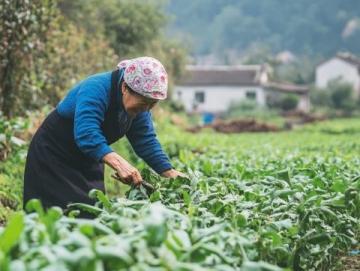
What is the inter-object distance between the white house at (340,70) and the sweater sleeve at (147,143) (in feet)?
206

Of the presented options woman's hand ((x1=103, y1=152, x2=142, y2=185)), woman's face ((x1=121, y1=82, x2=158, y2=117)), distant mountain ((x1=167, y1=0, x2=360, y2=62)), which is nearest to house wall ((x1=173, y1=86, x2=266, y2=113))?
distant mountain ((x1=167, y1=0, x2=360, y2=62))

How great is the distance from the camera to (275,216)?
4055 mm

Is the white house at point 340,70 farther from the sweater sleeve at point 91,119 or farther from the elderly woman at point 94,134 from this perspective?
the sweater sleeve at point 91,119

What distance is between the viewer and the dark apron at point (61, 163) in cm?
496

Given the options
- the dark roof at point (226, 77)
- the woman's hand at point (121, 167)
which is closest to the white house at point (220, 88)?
the dark roof at point (226, 77)

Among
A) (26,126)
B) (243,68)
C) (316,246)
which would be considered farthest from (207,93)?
(316,246)

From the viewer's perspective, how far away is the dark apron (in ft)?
16.3

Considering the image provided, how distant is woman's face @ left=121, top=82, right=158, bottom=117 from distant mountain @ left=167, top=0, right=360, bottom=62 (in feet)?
331

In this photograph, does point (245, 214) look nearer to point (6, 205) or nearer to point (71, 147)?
point (71, 147)

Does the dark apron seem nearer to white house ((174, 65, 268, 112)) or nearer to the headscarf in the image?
the headscarf

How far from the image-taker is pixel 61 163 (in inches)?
198

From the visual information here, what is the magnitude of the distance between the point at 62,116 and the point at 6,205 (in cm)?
250

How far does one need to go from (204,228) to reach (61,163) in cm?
200

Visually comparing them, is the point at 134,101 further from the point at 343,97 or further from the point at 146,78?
the point at 343,97
